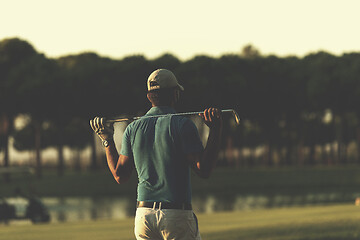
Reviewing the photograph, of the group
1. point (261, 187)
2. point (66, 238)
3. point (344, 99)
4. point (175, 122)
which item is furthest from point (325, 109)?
point (175, 122)

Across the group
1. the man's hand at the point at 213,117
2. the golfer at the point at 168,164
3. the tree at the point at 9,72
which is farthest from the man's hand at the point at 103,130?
the tree at the point at 9,72

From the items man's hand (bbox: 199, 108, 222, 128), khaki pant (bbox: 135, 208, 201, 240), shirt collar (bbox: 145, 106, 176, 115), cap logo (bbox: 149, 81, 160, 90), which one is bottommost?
khaki pant (bbox: 135, 208, 201, 240)

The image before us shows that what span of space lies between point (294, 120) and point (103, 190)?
23231 mm

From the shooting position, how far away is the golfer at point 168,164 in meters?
4.56

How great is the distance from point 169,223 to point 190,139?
0.50 meters

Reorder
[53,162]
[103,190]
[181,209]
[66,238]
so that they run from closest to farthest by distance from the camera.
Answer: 1. [181,209]
2. [66,238]
3. [103,190]
4. [53,162]

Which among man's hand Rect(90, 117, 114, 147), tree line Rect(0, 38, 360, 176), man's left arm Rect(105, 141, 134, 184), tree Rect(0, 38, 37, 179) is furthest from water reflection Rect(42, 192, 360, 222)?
tree Rect(0, 38, 37, 179)

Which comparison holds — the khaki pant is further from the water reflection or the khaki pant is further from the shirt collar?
the water reflection

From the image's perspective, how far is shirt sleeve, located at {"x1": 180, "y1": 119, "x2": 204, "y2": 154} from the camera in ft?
14.9

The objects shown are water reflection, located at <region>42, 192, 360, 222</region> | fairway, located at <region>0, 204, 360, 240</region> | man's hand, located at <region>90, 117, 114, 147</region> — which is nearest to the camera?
man's hand, located at <region>90, 117, 114, 147</region>

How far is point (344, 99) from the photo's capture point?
61.6 meters

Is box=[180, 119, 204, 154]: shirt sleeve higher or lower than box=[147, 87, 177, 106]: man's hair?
lower

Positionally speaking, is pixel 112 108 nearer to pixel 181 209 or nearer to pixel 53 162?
pixel 181 209

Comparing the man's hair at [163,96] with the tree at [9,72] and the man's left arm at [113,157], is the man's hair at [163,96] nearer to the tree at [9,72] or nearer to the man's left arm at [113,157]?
the man's left arm at [113,157]
